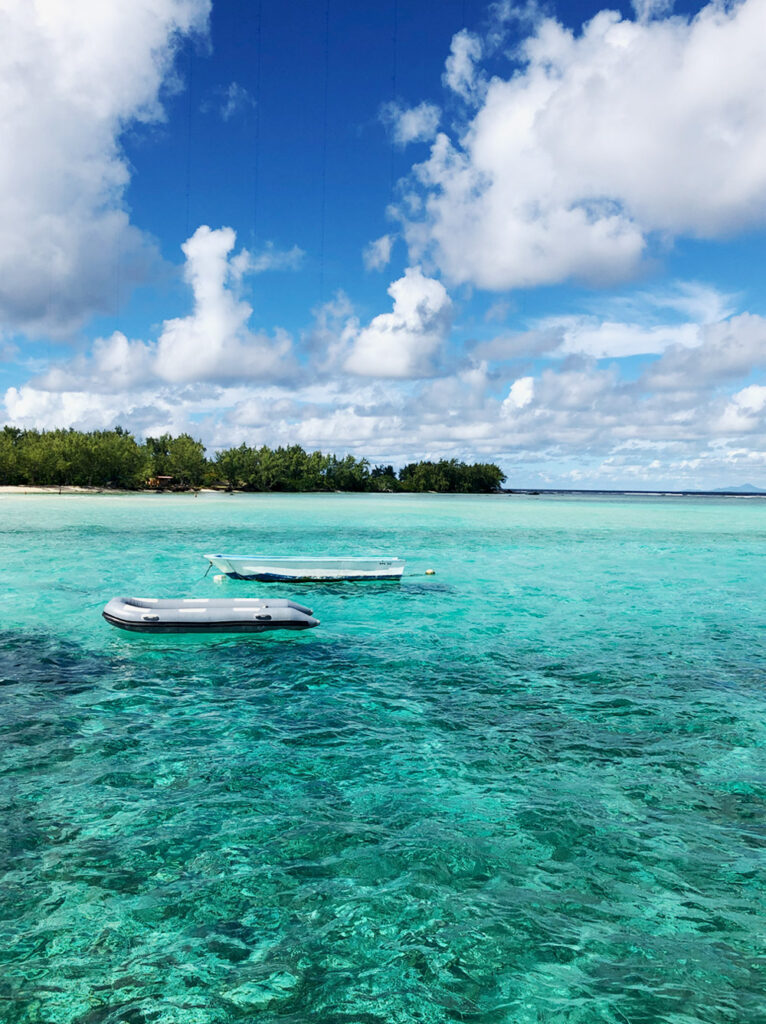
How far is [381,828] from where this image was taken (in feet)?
23.0

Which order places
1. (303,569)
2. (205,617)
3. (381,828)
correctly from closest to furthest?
1. (381,828)
2. (205,617)
3. (303,569)

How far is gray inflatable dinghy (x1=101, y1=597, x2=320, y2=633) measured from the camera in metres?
15.0

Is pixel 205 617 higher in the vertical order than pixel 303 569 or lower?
lower

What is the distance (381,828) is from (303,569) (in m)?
16.9

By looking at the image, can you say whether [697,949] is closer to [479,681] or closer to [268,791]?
[268,791]

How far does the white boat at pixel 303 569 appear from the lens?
23188 mm

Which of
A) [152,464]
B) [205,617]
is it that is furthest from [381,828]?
[152,464]

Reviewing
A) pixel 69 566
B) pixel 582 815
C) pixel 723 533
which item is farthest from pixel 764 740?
pixel 723 533

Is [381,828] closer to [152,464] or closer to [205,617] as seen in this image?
[205,617]

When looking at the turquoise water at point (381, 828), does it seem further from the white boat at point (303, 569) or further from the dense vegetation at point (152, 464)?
the dense vegetation at point (152, 464)

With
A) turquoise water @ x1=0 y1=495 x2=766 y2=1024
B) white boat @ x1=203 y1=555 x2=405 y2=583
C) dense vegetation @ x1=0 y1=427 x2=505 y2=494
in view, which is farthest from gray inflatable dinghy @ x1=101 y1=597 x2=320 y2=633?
dense vegetation @ x1=0 y1=427 x2=505 y2=494

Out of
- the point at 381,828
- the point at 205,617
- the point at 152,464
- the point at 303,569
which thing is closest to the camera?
the point at 381,828

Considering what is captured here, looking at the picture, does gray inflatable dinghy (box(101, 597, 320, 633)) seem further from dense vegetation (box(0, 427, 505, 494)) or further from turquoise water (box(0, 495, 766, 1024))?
dense vegetation (box(0, 427, 505, 494))

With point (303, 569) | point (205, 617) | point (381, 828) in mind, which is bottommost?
point (381, 828)
